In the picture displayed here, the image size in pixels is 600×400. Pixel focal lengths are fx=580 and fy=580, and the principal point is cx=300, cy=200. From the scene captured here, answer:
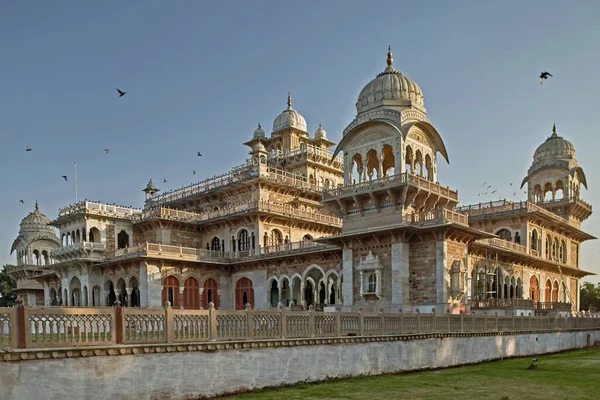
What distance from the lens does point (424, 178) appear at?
28.5m

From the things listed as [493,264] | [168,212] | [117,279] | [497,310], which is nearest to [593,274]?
[493,264]

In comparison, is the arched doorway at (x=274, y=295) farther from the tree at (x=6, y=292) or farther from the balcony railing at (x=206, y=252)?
the tree at (x=6, y=292)

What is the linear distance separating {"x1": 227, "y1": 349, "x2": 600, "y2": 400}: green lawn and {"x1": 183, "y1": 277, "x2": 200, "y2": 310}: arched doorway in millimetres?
21789

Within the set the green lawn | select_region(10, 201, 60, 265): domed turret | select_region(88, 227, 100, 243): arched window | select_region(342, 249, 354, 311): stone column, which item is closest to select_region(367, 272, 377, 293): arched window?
select_region(342, 249, 354, 311): stone column

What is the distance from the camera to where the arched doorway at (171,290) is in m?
36.3

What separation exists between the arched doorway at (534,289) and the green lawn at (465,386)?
22002mm

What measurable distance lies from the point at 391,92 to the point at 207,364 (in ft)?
62.3

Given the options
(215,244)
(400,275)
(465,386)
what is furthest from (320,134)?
(465,386)

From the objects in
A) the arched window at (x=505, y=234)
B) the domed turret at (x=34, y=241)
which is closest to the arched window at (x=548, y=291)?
the arched window at (x=505, y=234)

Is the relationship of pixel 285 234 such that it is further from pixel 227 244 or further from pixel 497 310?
pixel 497 310

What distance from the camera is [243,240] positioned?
1582 inches

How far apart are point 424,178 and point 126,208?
23.9 meters

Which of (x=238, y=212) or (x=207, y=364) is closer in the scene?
(x=207, y=364)

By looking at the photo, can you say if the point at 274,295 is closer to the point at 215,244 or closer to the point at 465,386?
the point at 215,244
